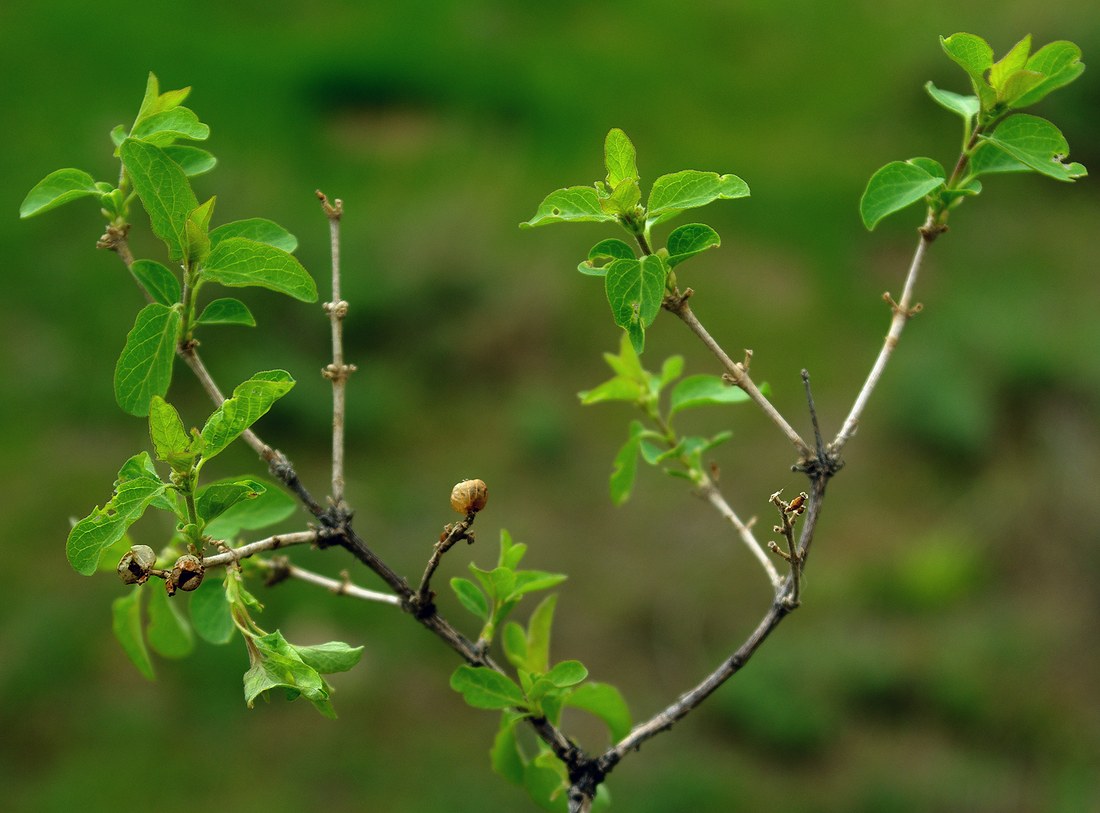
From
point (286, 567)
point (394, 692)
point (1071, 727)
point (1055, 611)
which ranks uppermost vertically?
point (1055, 611)

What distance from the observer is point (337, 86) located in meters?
5.48

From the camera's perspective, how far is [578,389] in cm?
459

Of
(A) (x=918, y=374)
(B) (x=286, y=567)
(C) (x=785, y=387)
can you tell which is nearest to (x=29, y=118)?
(C) (x=785, y=387)

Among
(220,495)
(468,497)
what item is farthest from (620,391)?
(220,495)

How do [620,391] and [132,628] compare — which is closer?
[132,628]

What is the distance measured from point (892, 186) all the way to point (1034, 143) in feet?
0.43

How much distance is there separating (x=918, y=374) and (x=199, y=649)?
2974 mm

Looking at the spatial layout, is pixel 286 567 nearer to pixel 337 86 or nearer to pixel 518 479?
pixel 518 479

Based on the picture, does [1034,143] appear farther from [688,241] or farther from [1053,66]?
[688,241]

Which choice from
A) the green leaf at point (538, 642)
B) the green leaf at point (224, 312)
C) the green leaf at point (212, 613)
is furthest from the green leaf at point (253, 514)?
the green leaf at point (538, 642)

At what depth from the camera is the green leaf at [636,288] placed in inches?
36.5

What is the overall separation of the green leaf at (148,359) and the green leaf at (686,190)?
46cm

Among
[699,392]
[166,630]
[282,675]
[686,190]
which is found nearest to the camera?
[282,675]

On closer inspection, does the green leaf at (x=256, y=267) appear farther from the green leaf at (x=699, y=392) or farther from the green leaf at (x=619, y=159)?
the green leaf at (x=699, y=392)
